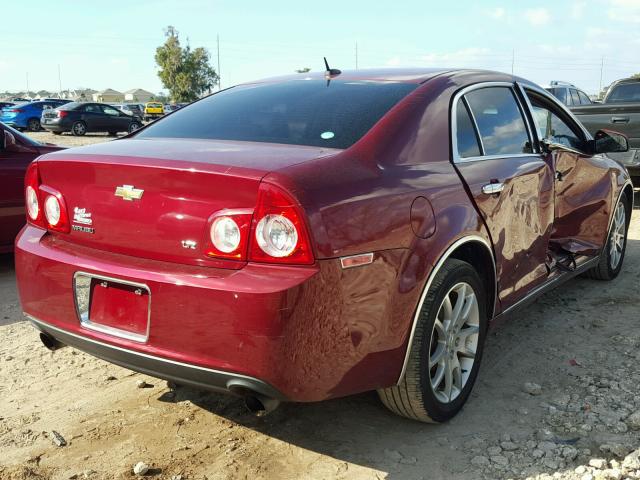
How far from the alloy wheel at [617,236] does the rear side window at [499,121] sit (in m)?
1.84

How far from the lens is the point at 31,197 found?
3055mm

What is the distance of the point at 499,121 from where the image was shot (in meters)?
3.69

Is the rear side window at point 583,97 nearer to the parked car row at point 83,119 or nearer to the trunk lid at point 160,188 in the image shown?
the trunk lid at point 160,188

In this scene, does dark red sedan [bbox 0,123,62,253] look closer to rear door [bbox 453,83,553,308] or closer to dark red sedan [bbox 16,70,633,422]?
dark red sedan [bbox 16,70,633,422]

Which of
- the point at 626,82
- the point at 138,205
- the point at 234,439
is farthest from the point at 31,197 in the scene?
the point at 626,82

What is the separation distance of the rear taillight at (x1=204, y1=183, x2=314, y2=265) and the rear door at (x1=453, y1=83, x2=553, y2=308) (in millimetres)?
1117

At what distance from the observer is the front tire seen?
9.14 feet

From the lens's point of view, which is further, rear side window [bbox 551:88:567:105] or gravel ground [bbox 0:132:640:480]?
rear side window [bbox 551:88:567:105]

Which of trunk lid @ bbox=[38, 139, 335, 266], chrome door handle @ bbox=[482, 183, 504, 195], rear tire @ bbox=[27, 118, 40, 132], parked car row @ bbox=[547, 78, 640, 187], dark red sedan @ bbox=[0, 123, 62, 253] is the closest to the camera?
trunk lid @ bbox=[38, 139, 335, 266]

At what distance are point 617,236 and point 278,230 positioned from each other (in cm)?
413

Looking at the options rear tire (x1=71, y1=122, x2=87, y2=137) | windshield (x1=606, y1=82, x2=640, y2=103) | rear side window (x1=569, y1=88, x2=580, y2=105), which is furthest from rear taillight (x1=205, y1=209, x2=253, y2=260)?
rear tire (x1=71, y1=122, x2=87, y2=137)

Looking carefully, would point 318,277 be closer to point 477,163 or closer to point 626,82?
point 477,163

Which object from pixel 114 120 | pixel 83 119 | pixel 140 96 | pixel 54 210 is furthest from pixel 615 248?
pixel 140 96

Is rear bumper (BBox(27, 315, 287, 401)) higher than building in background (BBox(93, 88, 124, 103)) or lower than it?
higher
